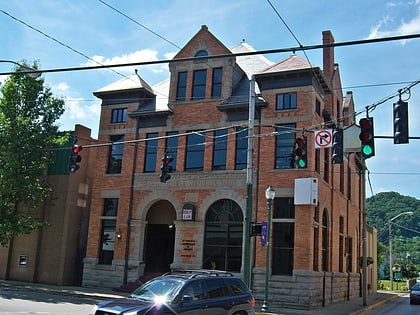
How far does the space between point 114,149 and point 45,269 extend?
8491 mm

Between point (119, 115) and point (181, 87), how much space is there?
4334 millimetres

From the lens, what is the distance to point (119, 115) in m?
29.4

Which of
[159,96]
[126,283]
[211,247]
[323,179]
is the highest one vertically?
[159,96]

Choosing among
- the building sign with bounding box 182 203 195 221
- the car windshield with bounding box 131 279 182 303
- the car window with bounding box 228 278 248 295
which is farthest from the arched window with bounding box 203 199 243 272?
the car windshield with bounding box 131 279 182 303

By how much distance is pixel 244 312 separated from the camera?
13.0m

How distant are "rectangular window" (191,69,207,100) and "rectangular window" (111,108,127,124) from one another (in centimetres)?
462

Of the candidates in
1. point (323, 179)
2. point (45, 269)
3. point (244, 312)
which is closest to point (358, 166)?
point (323, 179)

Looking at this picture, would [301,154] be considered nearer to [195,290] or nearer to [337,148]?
[337,148]

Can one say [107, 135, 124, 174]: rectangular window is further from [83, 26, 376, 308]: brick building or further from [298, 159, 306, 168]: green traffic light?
[298, 159, 306, 168]: green traffic light

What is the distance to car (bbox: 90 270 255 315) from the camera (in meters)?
10.4

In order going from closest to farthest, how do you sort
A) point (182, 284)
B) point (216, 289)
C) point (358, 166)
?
point (182, 284) < point (216, 289) < point (358, 166)

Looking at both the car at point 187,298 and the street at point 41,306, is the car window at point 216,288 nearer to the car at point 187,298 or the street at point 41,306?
the car at point 187,298

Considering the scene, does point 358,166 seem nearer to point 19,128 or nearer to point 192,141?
point 192,141

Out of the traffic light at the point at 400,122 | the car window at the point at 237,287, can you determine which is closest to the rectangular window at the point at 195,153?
the car window at the point at 237,287
